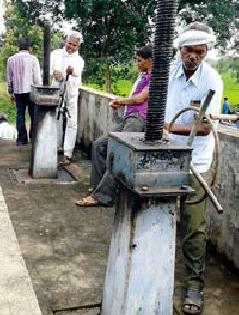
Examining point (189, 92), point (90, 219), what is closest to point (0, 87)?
point (90, 219)

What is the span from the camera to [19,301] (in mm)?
2273

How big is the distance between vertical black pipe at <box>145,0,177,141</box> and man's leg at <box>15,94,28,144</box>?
605 cm

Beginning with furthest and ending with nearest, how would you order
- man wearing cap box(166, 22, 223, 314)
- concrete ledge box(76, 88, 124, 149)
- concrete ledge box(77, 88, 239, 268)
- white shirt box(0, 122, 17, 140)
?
white shirt box(0, 122, 17, 140)
concrete ledge box(76, 88, 124, 149)
concrete ledge box(77, 88, 239, 268)
man wearing cap box(166, 22, 223, 314)

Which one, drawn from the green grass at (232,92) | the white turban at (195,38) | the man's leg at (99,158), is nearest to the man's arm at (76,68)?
the man's leg at (99,158)

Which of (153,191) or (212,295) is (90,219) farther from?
(153,191)

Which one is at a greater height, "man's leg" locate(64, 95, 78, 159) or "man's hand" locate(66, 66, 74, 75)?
"man's hand" locate(66, 66, 74, 75)

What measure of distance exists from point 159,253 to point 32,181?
4.01m

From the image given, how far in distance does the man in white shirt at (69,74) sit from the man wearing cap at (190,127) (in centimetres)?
368

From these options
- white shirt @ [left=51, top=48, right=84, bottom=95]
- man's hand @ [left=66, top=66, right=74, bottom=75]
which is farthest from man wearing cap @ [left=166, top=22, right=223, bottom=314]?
white shirt @ [left=51, top=48, right=84, bottom=95]

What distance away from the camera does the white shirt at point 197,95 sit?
334 centimetres

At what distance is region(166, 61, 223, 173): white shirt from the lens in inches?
132

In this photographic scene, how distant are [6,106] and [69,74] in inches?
567

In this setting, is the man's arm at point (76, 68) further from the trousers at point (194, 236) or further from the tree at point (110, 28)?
the tree at point (110, 28)

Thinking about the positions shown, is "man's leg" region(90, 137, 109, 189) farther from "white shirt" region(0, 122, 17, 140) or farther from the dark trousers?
"white shirt" region(0, 122, 17, 140)
